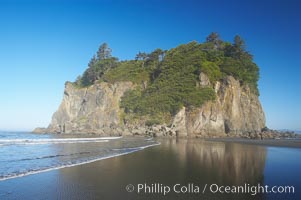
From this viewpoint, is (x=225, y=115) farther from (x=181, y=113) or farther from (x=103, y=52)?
(x=103, y=52)

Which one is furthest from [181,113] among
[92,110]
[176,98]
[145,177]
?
[145,177]

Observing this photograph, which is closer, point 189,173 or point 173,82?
point 189,173

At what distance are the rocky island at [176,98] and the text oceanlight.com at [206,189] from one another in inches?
1824

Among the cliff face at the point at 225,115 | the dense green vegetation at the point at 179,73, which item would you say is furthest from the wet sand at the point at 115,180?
the dense green vegetation at the point at 179,73

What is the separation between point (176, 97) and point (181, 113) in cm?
517

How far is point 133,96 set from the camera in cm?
7256

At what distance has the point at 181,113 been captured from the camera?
6000cm

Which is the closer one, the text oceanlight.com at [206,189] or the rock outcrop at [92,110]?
the text oceanlight.com at [206,189]

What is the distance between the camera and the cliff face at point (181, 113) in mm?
59844

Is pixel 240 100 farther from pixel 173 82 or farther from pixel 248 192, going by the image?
pixel 248 192

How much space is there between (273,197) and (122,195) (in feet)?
16.6

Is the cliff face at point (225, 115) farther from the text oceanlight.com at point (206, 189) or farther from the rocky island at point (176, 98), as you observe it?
the text oceanlight.com at point (206, 189)

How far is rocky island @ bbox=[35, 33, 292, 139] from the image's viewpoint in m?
60.4

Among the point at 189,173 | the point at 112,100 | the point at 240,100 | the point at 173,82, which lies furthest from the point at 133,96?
the point at 189,173
